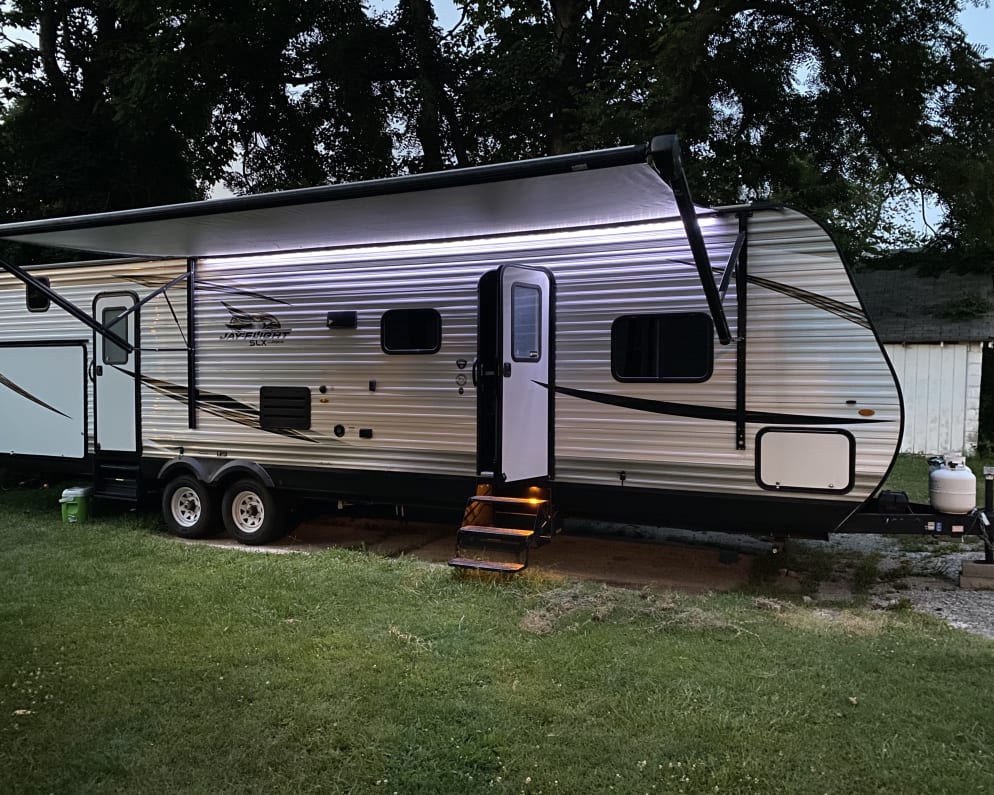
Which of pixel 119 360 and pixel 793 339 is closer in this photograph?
pixel 793 339

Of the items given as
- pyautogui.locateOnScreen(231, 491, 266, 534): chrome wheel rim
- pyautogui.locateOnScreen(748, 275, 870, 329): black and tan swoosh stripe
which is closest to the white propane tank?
pyautogui.locateOnScreen(748, 275, 870, 329): black and tan swoosh stripe

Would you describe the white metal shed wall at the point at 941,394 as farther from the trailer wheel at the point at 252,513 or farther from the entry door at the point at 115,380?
the entry door at the point at 115,380

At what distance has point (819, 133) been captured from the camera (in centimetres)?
1359

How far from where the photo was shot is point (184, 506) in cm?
822

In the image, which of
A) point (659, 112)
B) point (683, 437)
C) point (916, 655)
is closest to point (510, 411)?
point (683, 437)

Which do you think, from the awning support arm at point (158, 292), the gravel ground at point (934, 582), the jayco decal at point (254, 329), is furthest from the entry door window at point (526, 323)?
the awning support arm at point (158, 292)

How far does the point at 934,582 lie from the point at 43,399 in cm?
886

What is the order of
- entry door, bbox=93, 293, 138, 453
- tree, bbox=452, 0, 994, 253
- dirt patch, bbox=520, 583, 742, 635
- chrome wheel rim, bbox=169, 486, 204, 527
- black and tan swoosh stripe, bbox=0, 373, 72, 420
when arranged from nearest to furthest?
dirt patch, bbox=520, 583, 742, 635, chrome wheel rim, bbox=169, 486, 204, 527, entry door, bbox=93, 293, 138, 453, black and tan swoosh stripe, bbox=0, 373, 72, 420, tree, bbox=452, 0, 994, 253

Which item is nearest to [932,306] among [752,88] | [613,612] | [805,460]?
Result: [752,88]

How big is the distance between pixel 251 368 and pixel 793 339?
16.0 feet

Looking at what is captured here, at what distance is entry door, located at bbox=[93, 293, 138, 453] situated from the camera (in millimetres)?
8438

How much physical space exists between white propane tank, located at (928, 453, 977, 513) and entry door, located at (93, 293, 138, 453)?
286 inches

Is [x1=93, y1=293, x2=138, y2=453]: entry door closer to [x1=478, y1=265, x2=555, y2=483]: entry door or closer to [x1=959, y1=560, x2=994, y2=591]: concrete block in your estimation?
[x1=478, y1=265, x2=555, y2=483]: entry door

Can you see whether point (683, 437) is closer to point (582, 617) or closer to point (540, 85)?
point (582, 617)
